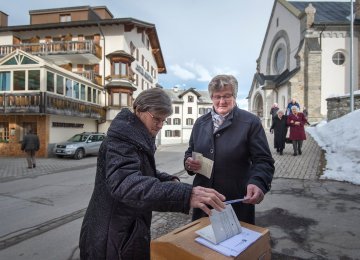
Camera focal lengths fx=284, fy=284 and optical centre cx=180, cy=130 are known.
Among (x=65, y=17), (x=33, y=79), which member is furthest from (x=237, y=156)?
(x=65, y=17)

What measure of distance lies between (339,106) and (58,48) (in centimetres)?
2279

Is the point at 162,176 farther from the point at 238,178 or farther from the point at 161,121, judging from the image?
the point at 238,178

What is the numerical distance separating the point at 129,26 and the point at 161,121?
2823cm

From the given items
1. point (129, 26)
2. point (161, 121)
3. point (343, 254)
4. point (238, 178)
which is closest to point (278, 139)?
point (343, 254)

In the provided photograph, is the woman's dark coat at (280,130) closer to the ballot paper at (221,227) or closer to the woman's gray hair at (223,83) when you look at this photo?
the woman's gray hair at (223,83)

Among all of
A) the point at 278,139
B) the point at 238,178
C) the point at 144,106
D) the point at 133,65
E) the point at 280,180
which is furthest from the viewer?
the point at 133,65

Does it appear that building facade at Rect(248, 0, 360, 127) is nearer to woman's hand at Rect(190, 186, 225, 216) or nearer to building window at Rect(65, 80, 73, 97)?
building window at Rect(65, 80, 73, 97)

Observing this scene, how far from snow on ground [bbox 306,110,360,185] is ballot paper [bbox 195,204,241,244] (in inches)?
307

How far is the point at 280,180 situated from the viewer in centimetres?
855

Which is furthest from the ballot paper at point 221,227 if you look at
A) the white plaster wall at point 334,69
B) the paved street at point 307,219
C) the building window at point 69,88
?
the white plaster wall at point 334,69

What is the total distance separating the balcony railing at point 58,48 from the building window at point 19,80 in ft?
22.5

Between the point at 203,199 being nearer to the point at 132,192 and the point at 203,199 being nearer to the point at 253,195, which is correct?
the point at 132,192

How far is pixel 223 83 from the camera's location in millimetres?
2537

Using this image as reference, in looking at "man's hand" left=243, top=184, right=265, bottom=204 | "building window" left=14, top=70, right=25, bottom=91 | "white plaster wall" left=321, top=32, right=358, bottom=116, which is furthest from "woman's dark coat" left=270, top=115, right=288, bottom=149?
"white plaster wall" left=321, top=32, right=358, bottom=116
